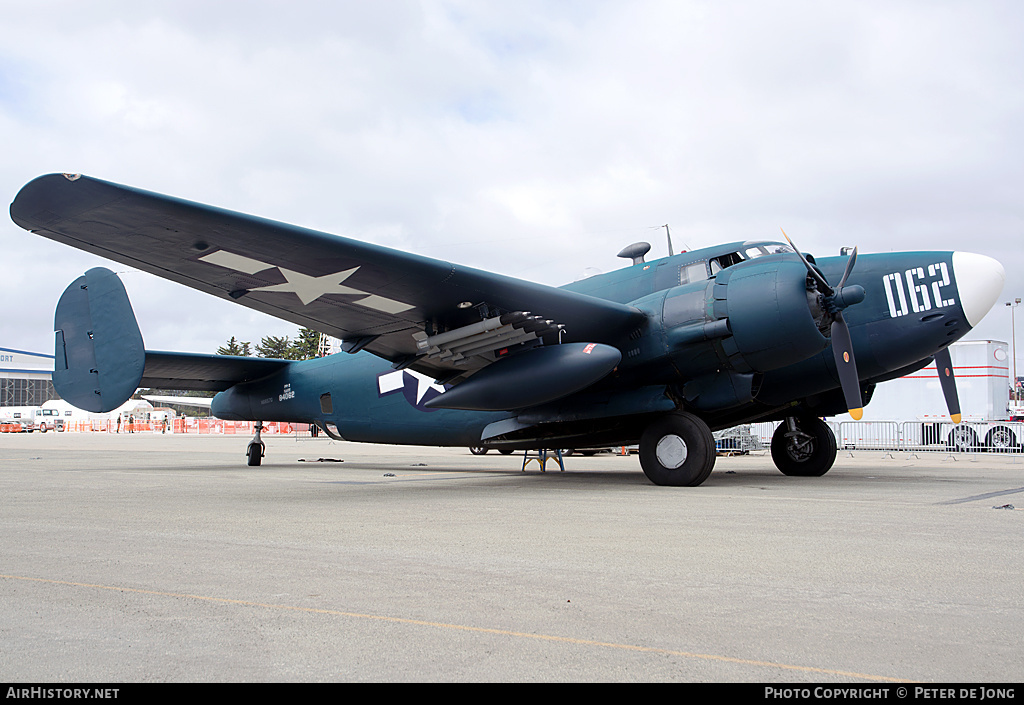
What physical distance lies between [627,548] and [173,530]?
3.93m

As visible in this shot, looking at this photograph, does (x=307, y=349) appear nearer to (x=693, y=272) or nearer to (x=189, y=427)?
(x=189, y=427)

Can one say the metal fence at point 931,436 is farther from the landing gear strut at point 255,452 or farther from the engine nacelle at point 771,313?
the engine nacelle at point 771,313

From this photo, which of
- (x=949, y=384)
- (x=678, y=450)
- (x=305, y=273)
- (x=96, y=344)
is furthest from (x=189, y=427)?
(x=949, y=384)

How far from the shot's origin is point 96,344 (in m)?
12.0

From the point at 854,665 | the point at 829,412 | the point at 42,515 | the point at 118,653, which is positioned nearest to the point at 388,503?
the point at 42,515

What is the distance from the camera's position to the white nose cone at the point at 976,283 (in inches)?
418

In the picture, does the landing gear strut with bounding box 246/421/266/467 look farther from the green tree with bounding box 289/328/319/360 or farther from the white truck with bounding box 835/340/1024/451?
the green tree with bounding box 289/328/319/360

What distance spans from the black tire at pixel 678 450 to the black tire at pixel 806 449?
3.92 m

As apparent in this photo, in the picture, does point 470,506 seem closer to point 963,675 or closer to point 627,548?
point 627,548

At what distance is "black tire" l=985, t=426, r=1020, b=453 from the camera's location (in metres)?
27.2

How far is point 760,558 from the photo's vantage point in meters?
4.82

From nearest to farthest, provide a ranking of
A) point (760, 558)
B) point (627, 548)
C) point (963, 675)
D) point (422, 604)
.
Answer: point (963, 675) → point (422, 604) → point (760, 558) → point (627, 548)

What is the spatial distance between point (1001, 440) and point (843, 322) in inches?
885

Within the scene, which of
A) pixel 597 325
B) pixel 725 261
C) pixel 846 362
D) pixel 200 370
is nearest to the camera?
pixel 846 362
